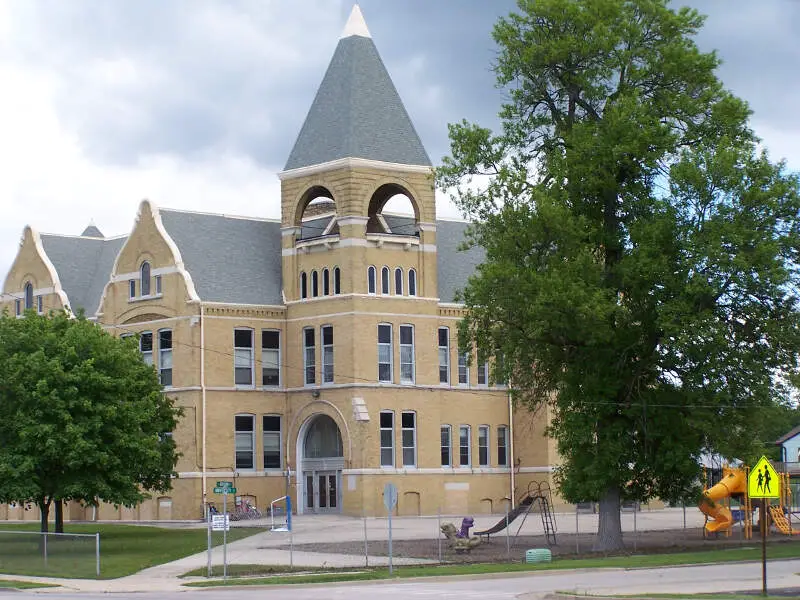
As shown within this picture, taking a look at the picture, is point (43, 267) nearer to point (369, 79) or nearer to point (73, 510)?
point (73, 510)

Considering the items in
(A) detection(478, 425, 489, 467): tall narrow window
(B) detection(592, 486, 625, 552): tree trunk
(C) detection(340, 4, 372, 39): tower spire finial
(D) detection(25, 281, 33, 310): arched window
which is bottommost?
(B) detection(592, 486, 625, 552): tree trunk

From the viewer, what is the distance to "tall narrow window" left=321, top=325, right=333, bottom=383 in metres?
68.0

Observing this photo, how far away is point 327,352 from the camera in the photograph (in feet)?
224

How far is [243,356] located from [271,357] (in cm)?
154

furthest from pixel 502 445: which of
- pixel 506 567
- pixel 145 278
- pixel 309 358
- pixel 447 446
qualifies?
pixel 506 567

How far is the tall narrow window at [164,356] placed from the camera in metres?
68.8

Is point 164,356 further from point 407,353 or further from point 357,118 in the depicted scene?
point 357,118

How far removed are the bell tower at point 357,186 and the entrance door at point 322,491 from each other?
8.86 m

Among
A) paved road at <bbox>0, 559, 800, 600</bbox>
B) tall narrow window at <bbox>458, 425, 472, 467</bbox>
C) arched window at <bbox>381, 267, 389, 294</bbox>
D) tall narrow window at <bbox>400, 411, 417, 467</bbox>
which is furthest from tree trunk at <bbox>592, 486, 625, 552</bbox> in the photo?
tall narrow window at <bbox>458, 425, 472, 467</bbox>

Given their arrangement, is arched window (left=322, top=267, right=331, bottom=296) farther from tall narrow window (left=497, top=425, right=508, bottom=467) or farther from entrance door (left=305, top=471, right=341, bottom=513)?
tall narrow window (left=497, top=425, right=508, bottom=467)

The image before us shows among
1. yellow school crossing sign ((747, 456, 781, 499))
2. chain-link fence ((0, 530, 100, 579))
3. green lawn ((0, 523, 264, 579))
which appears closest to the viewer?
yellow school crossing sign ((747, 456, 781, 499))

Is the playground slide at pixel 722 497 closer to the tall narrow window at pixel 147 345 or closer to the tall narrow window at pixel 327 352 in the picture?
the tall narrow window at pixel 327 352

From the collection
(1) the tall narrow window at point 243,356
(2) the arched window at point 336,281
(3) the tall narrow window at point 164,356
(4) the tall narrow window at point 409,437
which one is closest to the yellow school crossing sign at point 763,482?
(4) the tall narrow window at point 409,437

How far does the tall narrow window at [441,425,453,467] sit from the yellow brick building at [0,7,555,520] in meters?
0.11
